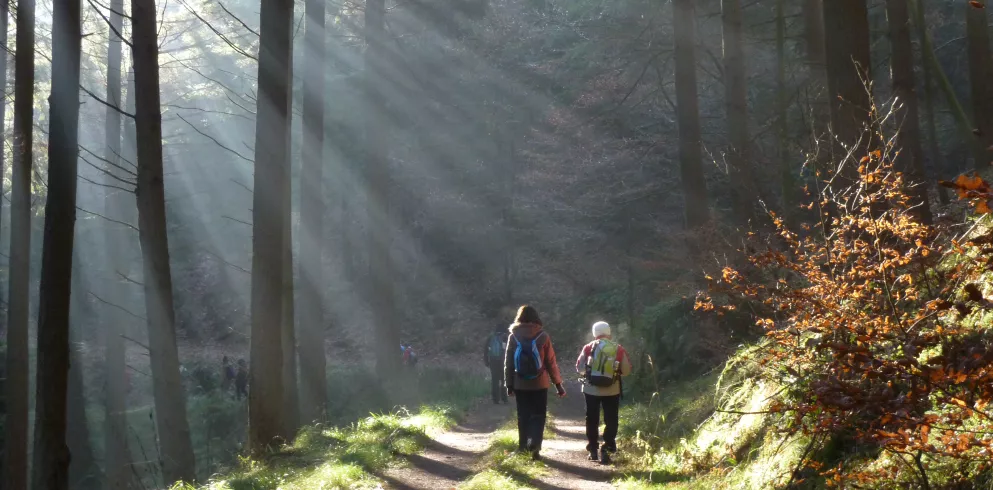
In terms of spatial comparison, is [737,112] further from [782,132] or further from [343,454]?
[343,454]

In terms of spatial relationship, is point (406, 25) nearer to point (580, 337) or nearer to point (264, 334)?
point (580, 337)

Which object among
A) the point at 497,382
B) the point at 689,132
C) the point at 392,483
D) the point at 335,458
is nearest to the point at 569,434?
the point at 335,458

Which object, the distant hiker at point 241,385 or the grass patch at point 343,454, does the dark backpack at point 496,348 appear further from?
the distant hiker at point 241,385

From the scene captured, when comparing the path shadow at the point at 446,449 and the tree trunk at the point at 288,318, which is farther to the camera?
the tree trunk at the point at 288,318

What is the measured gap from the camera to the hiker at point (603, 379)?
9.72 m

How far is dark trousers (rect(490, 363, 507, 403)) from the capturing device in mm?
18672

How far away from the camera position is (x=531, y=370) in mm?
9859

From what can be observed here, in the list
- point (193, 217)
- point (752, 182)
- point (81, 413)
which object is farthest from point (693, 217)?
point (193, 217)

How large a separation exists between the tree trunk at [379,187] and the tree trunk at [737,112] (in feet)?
26.8

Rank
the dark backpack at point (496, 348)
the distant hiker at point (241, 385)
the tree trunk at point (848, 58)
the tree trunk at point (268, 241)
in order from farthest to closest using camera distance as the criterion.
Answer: the distant hiker at point (241, 385), the dark backpack at point (496, 348), the tree trunk at point (268, 241), the tree trunk at point (848, 58)

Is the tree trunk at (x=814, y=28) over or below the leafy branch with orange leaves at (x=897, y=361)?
over

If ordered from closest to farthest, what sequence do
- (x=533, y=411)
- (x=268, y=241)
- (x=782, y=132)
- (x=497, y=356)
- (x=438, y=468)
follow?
1. (x=533, y=411)
2. (x=438, y=468)
3. (x=268, y=241)
4. (x=782, y=132)
5. (x=497, y=356)

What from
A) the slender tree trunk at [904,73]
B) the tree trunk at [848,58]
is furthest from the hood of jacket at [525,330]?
the slender tree trunk at [904,73]

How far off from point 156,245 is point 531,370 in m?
5.83
